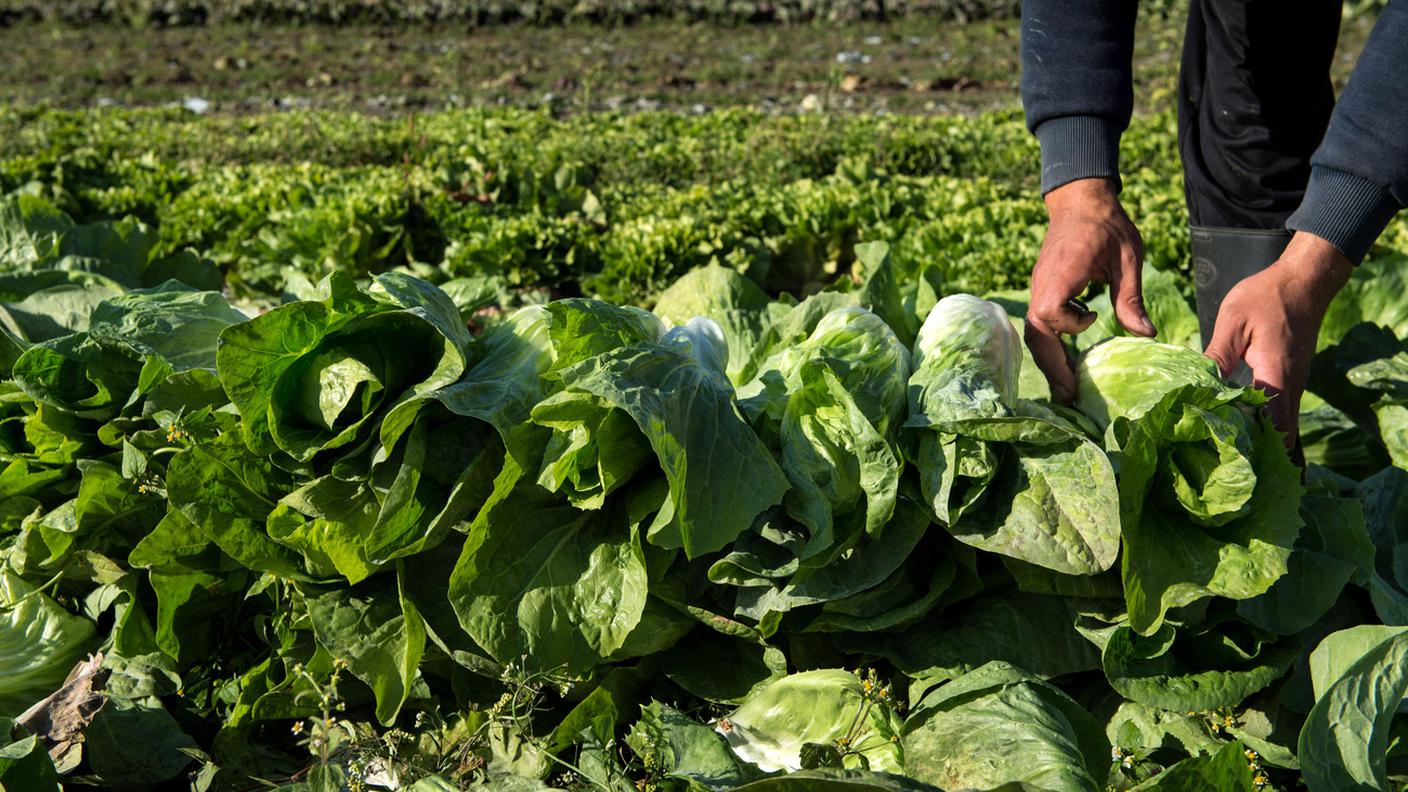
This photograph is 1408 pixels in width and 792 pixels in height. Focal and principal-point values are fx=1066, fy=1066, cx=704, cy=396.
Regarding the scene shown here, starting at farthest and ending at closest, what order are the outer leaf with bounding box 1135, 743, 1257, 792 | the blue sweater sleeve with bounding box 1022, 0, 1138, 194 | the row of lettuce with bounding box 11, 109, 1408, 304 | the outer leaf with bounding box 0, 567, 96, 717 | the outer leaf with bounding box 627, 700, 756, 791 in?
the row of lettuce with bounding box 11, 109, 1408, 304
the blue sweater sleeve with bounding box 1022, 0, 1138, 194
the outer leaf with bounding box 0, 567, 96, 717
the outer leaf with bounding box 627, 700, 756, 791
the outer leaf with bounding box 1135, 743, 1257, 792

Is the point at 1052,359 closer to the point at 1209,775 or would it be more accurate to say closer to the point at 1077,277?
the point at 1077,277

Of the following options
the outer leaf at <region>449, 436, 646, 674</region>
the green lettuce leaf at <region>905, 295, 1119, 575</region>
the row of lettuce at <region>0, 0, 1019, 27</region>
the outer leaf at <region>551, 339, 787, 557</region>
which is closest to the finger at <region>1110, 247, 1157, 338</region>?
the green lettuce leaf at <region>905, 295, 1119, 575</region>

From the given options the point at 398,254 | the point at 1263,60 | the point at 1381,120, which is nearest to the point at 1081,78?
the point at 1381,120

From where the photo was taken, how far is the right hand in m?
2.53

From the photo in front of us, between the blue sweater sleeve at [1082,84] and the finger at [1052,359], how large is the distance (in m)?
0.44

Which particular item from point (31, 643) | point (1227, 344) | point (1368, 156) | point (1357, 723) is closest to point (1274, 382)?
point (1227, 344)

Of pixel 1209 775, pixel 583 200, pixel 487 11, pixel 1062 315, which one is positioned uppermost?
pixel 1062 315

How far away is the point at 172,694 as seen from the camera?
2.42 meters

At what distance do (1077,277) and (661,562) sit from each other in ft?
3.94

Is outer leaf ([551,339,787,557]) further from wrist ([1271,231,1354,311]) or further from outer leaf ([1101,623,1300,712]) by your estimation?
wrist ([1271,231,1354,311])

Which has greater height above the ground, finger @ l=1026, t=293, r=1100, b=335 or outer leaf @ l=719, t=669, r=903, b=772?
finger @ l=1026, t=293, r=1100, b=335

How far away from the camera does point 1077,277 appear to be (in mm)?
2518

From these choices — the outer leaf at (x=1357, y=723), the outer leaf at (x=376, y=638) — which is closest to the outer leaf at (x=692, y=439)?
the outer leaf at (x=376, y=638)

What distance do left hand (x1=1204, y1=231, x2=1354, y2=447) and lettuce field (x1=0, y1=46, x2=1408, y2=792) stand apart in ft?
0.72
